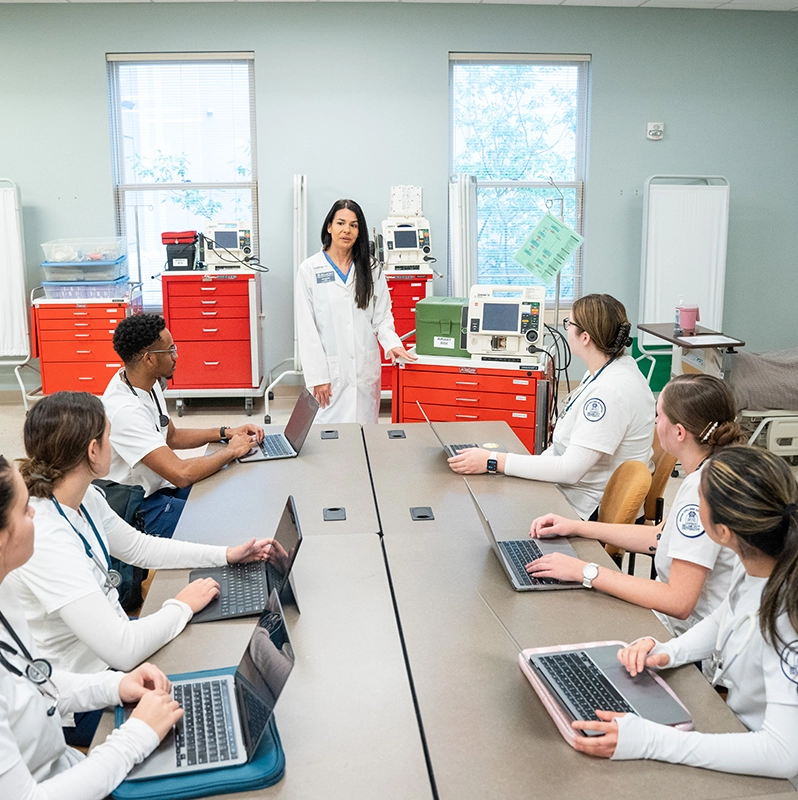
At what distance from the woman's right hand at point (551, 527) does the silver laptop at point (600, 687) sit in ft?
Answer: 1.97

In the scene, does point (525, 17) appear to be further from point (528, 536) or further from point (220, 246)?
point (528, 536)

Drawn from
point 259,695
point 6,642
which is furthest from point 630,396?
point 6,642

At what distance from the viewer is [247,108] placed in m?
6.62

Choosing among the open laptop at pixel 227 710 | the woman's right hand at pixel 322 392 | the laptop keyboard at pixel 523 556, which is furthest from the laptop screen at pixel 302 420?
the open laptop at pixel 227 710

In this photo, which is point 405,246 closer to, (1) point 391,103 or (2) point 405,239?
(2) point 405,239

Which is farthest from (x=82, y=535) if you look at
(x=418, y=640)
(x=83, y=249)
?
(x=83, y=249)

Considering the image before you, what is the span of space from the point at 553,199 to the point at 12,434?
14.4 feet

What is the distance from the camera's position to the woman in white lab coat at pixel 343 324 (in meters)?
4.09

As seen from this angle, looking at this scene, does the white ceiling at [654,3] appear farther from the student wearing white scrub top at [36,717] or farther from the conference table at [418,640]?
the student wearing white scrub top at [36,717]

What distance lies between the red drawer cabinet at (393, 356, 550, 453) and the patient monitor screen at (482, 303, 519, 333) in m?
0.19

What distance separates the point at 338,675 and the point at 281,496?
3.49 ft

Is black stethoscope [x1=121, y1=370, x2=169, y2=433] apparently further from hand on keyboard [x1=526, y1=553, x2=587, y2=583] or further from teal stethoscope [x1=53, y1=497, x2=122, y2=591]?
hand on keyboard [x1=526, y1=553, x2=587, y2=583]

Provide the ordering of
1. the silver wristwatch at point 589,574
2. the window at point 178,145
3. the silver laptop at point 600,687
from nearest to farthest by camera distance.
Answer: the silver laptop at point 600,687
the silver wristwatch at point 589,574
the window at point 178,145

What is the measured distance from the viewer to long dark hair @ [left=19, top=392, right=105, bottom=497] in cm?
190
